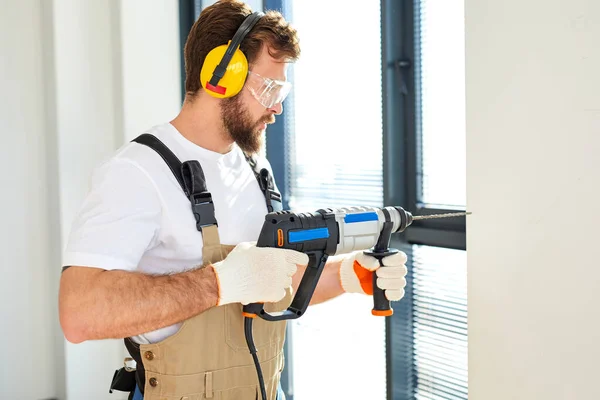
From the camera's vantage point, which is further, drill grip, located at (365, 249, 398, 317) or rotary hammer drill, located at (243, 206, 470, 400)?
drill grip, located at (365, 249, 398, 317)

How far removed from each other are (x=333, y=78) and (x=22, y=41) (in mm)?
1536

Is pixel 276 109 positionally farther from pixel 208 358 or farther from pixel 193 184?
pixel 208 358

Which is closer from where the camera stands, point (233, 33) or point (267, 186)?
point (233, 33)

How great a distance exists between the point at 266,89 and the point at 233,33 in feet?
0.55

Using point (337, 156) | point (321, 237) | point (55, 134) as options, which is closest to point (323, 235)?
point (321, 237)

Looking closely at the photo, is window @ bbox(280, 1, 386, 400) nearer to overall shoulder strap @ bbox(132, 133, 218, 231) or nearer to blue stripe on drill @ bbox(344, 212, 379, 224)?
blue stripe on drill @ bbox(344, 212, 379, 224)

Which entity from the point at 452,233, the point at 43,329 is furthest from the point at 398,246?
the point at 43,329

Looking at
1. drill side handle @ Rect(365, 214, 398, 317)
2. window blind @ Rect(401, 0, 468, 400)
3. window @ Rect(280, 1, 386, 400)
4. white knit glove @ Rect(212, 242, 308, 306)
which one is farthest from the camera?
window @ Rect(280, 1, 386, 400)

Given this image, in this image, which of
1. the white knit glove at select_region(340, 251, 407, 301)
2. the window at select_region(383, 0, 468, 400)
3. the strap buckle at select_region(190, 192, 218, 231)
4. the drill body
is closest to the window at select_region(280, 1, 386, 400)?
the window at select_region(383, 0, 468, 400)

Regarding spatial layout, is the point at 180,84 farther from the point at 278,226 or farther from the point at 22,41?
the point at 278,226

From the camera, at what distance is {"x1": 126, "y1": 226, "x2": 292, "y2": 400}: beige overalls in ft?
4.72

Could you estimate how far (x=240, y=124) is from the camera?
1.61 m

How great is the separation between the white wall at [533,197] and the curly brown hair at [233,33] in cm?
47

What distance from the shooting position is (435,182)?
195cm
